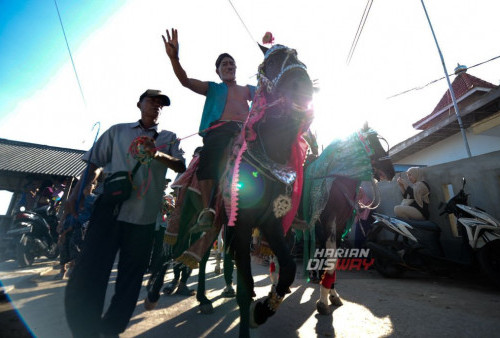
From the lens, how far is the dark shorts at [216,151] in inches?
106

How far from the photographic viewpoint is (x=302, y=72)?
2.21m

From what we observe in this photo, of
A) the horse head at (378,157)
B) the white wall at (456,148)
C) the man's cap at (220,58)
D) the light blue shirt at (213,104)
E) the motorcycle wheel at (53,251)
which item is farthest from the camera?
the white wall at (456,148)

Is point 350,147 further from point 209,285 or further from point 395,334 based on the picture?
point 209,285

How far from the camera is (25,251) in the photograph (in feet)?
23.6

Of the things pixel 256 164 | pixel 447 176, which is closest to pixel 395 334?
pixel 256 164

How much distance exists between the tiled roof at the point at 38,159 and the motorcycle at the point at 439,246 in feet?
58.9

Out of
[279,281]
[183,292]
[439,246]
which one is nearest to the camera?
[279,281]

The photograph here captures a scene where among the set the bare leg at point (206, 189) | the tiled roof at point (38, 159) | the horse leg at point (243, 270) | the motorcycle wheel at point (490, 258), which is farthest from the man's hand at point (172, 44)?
the tiled roof at point (38, 159)

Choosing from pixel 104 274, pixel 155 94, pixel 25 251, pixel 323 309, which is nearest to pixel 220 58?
pixel 155 94

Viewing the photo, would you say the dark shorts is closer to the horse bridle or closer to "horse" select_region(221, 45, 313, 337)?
"horse" select_region(221, 45, 313, 337)

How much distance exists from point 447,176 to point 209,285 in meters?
6.23

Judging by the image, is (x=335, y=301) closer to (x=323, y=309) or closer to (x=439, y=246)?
(x=323, y=309)

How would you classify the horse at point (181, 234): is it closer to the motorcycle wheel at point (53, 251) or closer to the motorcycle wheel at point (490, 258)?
the motorcycle wheel at point (490, 258)

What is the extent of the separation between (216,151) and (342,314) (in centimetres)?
257
